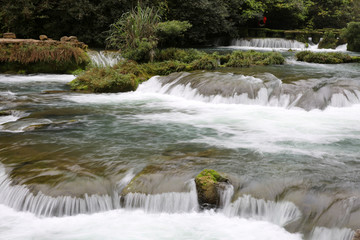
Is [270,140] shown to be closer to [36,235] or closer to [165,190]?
[165,190]

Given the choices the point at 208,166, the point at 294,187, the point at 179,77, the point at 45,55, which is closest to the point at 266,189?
the point at 294,187

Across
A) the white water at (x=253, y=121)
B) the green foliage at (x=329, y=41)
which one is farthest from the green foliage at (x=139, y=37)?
the green foliage at (x=329, y=41)

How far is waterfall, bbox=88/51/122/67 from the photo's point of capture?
16594mm

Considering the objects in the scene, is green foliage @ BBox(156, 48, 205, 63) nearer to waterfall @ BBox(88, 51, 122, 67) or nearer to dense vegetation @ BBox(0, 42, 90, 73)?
waterfall @ BBox(88, 51, 122, 67)

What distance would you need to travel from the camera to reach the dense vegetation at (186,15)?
22219mm

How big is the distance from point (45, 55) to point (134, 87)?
18.4 ft

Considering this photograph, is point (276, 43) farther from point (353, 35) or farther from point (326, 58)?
point (326, 58)

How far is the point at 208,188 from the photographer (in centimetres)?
501

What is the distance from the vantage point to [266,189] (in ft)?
16.8

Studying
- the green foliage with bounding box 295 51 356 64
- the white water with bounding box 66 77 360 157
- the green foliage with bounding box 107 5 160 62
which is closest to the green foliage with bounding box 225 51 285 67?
the green foliage with bounding box 295 51 356 64

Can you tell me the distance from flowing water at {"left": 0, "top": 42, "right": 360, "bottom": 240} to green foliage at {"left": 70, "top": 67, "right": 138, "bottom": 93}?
7.47ft

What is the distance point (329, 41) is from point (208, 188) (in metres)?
23.7

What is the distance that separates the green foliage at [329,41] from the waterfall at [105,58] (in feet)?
52.1

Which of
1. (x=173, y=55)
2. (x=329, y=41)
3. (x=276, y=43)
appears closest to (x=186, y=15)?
(x=276, y=43)
